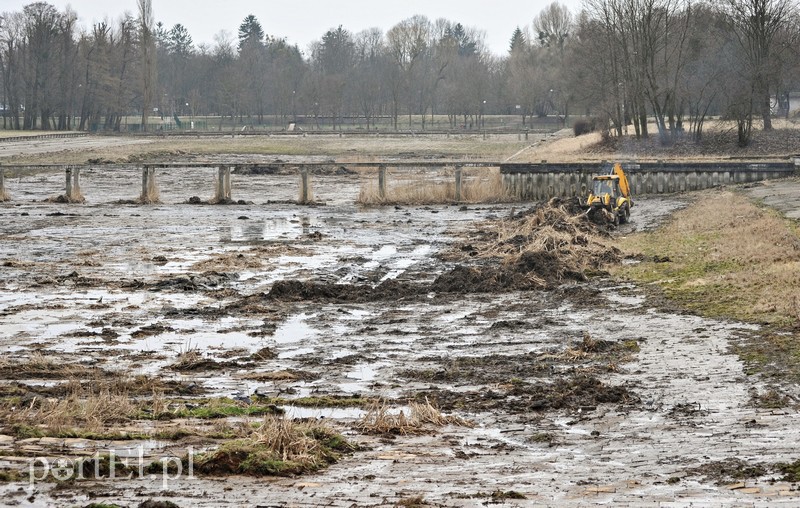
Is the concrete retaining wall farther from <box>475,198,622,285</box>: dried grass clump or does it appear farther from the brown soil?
the brown soil

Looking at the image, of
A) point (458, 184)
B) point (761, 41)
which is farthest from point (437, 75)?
point (458, 184)

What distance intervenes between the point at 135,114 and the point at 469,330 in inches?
6598

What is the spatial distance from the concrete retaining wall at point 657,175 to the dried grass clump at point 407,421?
34857mm

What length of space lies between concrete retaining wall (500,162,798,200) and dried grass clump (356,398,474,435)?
34.9 m

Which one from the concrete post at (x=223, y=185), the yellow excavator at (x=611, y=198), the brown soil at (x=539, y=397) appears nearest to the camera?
the brown soil at (x=539, y=397)

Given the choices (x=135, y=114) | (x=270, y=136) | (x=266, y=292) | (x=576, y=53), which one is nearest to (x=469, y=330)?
(x=266, y=292)

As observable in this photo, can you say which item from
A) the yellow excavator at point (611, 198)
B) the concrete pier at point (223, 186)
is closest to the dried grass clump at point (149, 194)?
the concrete pier at point (223, 186)

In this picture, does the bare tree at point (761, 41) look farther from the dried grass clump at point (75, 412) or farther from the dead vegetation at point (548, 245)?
the dried grass clump at point (75, 412)

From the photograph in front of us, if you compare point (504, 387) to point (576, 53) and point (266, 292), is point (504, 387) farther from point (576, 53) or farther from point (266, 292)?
point (576, 53)

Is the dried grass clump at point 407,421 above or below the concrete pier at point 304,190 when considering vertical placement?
below

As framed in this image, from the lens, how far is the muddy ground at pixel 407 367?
9.27 metres

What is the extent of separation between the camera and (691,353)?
15.1 metres

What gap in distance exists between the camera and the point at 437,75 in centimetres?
17062

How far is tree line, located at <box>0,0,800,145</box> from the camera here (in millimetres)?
66750
